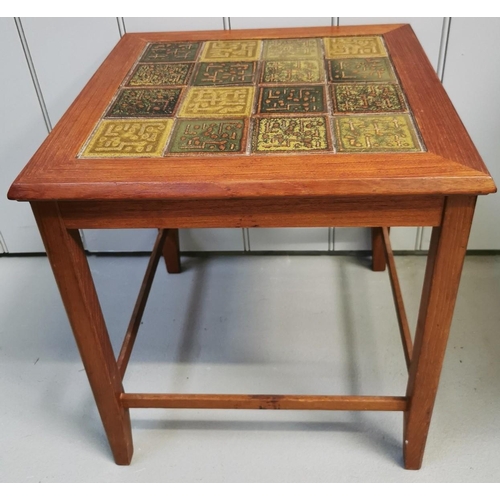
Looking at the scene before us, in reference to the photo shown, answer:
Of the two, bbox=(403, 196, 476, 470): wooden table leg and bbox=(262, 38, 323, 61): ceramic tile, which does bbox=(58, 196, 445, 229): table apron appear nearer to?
bbox=(403, 196, 476, 470): wooden table leg

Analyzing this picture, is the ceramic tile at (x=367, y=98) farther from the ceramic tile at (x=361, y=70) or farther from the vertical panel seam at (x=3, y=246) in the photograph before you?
the vertical panel seam at (x=3, y=246)

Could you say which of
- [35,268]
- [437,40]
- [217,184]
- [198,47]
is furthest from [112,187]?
[35,268]

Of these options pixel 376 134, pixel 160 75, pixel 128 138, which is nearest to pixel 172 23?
pixel 160 75

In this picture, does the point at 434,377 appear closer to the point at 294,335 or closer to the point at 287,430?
the point at 287,430

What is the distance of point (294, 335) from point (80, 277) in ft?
1.91

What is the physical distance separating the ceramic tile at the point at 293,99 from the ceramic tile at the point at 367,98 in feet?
0.08

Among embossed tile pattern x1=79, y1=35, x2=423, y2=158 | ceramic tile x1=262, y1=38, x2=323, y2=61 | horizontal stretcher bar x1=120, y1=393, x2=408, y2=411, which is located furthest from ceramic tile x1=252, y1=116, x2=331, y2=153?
horizontal stretcher bar x1=120, y1=393, x2=408, y2=411

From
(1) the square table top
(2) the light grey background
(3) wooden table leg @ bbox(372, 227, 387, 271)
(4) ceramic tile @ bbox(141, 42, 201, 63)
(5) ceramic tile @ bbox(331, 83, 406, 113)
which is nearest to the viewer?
(1) the square table top

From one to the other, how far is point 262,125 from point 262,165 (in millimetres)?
118

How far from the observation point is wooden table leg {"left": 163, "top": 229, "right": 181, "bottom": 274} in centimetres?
136

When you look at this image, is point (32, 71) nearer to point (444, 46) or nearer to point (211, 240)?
point (211, 240)

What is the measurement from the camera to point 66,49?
3.90ft

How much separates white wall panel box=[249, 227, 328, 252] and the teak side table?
47 centimetres
